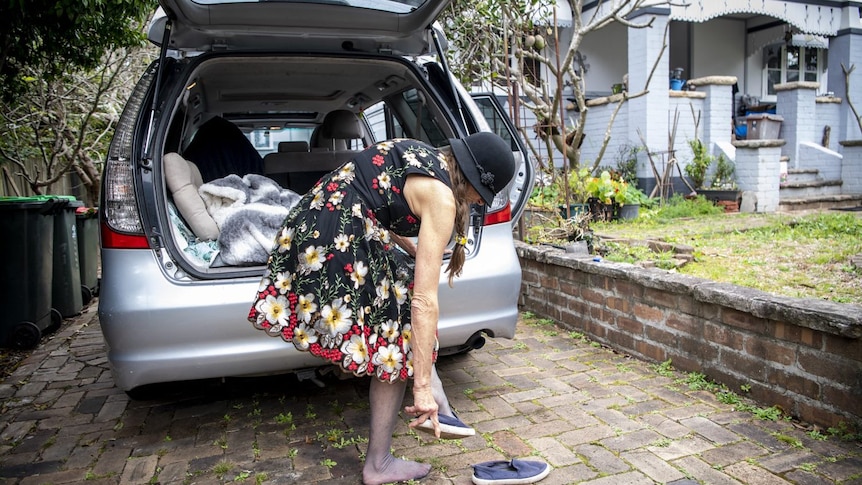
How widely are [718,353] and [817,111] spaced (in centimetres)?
1114

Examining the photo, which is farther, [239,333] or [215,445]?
[215,445]

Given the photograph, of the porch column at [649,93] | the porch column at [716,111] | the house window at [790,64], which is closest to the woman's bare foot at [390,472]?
the porch column at [649,93]

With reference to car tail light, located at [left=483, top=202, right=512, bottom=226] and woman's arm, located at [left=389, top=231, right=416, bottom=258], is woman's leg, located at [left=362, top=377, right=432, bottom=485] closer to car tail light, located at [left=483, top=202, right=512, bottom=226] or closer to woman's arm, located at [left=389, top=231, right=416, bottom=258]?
woman's arm, located at [left=389, top=231, right=416, bottom=258]

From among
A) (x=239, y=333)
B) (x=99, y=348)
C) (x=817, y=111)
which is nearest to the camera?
(x=239, y=333)

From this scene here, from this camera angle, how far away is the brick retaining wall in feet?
8.65

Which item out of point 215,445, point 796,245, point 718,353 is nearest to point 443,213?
point 215,445

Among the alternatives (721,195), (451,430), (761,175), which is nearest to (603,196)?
(721,195)

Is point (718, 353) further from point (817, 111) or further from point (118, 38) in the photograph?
point (817, 111)

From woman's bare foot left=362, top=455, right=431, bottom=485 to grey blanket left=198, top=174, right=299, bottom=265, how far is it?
1004 millimetres

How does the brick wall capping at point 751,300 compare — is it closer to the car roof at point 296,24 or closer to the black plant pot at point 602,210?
the car roof at point 296,24

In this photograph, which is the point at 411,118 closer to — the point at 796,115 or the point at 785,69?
the point at 796,115

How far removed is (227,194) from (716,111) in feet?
30.5

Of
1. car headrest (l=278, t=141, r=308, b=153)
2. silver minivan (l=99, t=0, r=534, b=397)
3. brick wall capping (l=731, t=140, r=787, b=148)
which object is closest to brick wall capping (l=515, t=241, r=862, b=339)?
silver minivan (l=99, t=0, r=534, b=397)

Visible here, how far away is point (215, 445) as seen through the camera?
2848 mm
